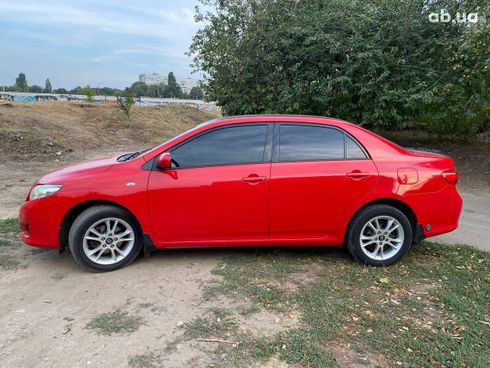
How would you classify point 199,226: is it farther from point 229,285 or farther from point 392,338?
point 392,338

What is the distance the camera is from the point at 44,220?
4.05m

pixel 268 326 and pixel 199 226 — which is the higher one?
pixel 199 226

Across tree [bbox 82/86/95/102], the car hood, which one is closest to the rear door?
the car hood

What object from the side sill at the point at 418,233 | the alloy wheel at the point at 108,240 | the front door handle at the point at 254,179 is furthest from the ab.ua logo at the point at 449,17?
the alloy wheel at the point at 108,240

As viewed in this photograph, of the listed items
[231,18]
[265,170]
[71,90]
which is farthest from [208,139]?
[71,90]

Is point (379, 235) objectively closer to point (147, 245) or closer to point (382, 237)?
point (382, 237)

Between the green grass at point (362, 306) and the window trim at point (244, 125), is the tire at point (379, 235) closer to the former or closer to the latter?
the green grass at point (362, 306)

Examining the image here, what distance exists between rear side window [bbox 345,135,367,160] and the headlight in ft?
9.78

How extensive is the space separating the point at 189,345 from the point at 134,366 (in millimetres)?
408

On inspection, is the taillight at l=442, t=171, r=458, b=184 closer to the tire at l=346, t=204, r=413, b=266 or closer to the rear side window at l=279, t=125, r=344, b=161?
the tire at l=346, t=204, r=413, b=266

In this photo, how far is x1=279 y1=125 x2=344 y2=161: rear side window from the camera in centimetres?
424

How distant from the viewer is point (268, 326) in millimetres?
3107

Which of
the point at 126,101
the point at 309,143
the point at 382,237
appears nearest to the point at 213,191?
Result: the point at 309,143

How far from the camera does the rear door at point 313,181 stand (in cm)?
412
